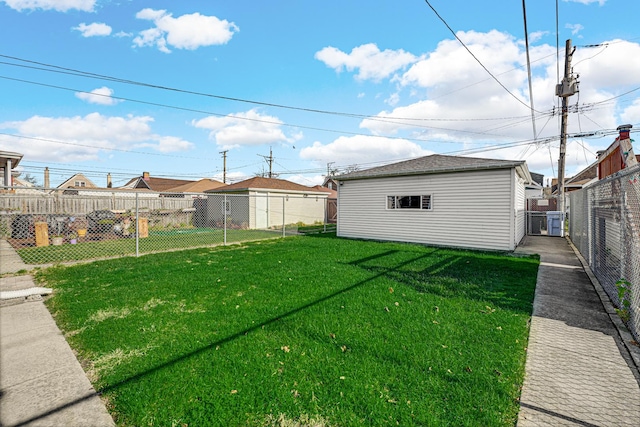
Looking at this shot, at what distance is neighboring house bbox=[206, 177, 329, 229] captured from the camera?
61.5 ft

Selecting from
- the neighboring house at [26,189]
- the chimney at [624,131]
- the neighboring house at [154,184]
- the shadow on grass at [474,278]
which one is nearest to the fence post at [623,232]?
the shadow on grass at [474,278]

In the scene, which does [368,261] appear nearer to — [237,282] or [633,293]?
[237,282]

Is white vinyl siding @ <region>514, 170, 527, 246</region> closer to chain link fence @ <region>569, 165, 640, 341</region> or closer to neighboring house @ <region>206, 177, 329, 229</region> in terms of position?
chain link fence @ <region>569, 165, 640, 341</region>

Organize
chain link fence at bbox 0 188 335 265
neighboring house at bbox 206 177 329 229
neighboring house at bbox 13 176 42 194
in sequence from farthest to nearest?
neighboring house at bbox 206 177 329 229 → chain link fence at bbox 0 188 335 265 → neighboring house at bbox 13 176 42 194

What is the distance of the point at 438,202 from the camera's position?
1071cm

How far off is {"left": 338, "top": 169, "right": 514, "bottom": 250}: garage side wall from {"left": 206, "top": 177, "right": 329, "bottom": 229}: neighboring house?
5.80 metres

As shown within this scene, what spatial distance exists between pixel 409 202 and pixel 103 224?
12527 mm

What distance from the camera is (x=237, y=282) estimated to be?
223 inches

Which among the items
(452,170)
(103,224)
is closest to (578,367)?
(452,170)

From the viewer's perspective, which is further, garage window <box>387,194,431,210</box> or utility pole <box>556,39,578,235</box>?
utility pole <box>556,39,578,235</box>

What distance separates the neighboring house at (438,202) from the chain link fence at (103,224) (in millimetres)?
3523

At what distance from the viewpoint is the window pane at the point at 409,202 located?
11.3 metres

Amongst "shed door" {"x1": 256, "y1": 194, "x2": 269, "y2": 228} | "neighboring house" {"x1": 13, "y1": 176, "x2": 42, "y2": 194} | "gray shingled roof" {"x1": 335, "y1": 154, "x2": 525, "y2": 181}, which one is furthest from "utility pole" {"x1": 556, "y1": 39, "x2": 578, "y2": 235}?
"neighboring house" {"x1": 13, "y1": 176, "x2": 42, "y2": 194}

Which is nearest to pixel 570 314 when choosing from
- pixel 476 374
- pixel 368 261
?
pixel 476 374
